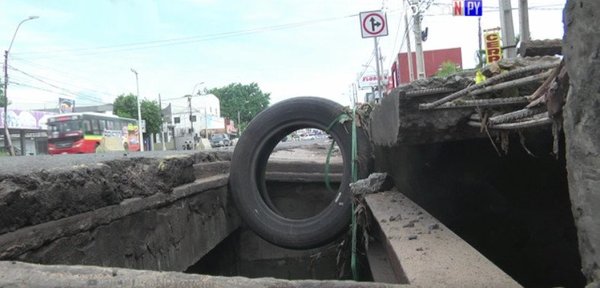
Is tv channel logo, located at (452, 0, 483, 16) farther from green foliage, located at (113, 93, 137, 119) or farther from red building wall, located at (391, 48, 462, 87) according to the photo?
green foliage, located at (113, 93, 137, 119)

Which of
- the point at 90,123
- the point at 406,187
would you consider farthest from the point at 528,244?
the point at 90,123

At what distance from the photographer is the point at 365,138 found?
4.82 meters

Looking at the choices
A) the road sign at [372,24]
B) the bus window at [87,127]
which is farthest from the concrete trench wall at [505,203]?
the bus window at [87,127]

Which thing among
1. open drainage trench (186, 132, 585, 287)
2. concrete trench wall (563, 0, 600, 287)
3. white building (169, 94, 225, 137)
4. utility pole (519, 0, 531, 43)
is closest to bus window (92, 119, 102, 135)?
utility pole (519, 0, 531, 43)

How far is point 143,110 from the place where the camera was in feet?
200

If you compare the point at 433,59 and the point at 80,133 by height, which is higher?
the point at 433,59

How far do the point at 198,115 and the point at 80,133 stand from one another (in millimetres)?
55729

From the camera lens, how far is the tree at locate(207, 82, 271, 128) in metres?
104

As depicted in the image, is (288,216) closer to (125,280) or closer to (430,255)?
(430,255)

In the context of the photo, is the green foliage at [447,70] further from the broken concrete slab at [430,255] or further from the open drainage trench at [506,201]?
the broken concrete slab at [430,255]

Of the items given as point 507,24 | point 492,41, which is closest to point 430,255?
point 507,24

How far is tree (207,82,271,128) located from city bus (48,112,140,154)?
227 feet

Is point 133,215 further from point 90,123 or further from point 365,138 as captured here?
point 90,123

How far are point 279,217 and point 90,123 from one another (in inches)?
1153
